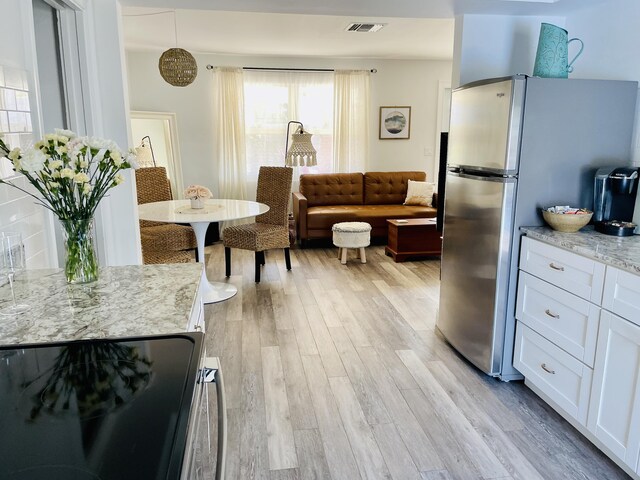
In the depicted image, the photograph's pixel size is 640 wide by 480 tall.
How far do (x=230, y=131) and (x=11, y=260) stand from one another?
5.10m

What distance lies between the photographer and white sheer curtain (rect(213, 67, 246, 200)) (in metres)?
6.17

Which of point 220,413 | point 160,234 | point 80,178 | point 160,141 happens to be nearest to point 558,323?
point 220,413

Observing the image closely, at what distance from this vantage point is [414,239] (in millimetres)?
5320

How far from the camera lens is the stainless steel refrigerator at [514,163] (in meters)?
2.39

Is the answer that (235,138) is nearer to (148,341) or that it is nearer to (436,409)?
(436,409)

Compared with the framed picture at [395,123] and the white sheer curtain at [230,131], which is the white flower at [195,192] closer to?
the white sheer curtain at [230,131]

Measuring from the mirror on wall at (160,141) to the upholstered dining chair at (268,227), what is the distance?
1.83 m

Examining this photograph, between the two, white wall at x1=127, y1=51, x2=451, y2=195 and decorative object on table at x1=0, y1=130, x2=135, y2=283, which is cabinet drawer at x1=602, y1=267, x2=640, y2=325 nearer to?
decorative object on table at x1=0, y1=130, x2=135, y2=283

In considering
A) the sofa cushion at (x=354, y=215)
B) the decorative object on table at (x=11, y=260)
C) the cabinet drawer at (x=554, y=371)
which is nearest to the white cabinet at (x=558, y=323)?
A: the cabinet drawer at (x=554, y=371)

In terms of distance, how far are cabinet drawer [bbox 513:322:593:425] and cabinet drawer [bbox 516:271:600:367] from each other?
0.14ft

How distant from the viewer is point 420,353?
301 cm

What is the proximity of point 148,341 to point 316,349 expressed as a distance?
203cm

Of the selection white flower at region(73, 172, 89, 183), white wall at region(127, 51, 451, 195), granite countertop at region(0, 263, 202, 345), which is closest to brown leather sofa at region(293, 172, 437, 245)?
white wall at region(127, 51, 451, 195)

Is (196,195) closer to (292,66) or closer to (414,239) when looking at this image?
(414,239)
